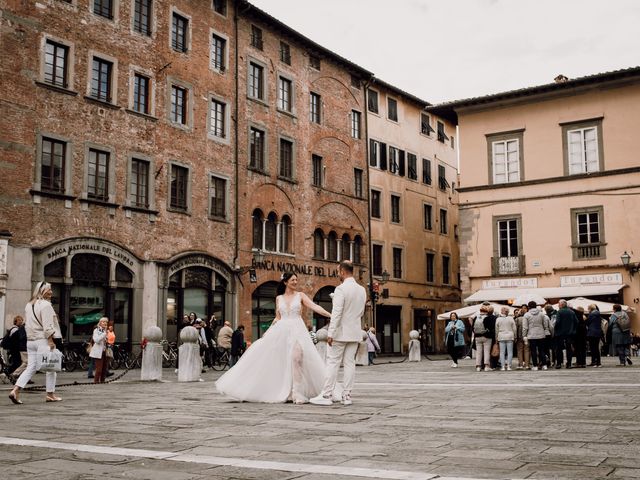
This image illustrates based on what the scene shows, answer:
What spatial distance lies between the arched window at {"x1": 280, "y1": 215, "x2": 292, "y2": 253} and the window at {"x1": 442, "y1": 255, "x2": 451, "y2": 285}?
48.9 ft

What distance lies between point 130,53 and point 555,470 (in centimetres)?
2452

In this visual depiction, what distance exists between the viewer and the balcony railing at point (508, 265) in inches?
1355

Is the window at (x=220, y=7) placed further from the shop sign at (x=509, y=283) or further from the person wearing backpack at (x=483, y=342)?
the person wearing backpack at (x=483, y=342)

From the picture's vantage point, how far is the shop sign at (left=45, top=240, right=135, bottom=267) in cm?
2320

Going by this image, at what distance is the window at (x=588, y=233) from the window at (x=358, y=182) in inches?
426

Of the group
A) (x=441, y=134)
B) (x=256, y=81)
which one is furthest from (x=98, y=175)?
(x=441, y=134)

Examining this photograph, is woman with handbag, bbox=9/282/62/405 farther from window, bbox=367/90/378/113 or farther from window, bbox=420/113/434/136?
window, bbox=420/113/434/136

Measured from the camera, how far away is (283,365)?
35.9ft

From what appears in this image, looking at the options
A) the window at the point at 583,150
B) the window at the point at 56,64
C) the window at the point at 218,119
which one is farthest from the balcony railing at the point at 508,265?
the window at the point at 56,64

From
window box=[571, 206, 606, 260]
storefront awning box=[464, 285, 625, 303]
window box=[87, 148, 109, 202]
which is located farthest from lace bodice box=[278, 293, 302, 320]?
window box=[571, 206, 606, 260]

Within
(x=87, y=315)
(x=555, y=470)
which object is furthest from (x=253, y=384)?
(x=87, y=315)

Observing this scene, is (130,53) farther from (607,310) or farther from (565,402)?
(565,402)

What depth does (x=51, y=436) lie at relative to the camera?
7.06 metres

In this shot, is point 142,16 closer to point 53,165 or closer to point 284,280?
point 53,165
